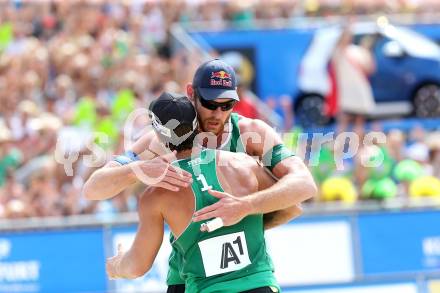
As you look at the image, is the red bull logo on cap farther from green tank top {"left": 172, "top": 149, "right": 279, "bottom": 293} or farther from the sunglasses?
green tank top {"left": 172, "top": 149, "right": 279, "bottom": 293}

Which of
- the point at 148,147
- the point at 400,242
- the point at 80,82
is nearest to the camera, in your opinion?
the point at 148,147

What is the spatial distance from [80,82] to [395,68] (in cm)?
484

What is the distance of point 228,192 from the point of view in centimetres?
500

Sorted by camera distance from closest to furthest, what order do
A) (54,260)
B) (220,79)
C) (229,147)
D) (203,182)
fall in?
(203,182), (220,79), (229,147), (54,260)

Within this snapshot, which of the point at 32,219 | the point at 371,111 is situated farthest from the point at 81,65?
the point at 371,111

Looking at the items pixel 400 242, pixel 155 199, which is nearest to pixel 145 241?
pixel 155 199

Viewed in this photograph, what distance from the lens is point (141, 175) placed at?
501 cm

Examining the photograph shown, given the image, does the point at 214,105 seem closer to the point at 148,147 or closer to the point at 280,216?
the point at 148,147

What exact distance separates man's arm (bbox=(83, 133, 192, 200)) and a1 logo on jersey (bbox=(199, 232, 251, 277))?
1.17ft

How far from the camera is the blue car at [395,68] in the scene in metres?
14.2

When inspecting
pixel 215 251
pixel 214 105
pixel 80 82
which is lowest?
pixel 215 251

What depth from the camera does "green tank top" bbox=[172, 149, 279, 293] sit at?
16.3 feet

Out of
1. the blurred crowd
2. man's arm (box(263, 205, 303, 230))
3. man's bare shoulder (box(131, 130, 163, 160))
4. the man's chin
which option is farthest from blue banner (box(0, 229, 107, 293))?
the man's chin

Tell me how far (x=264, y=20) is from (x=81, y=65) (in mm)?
3457
